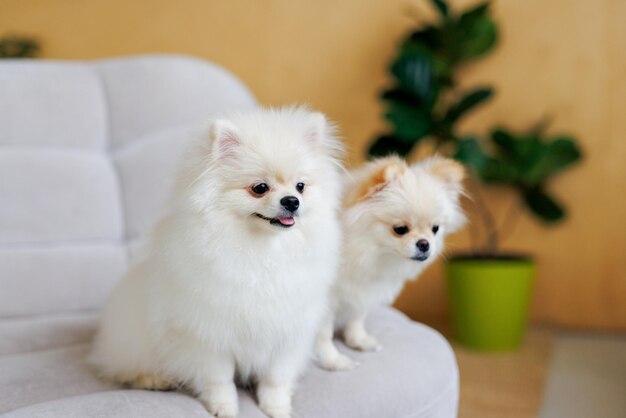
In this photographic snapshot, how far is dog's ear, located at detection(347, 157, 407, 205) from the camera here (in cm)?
144

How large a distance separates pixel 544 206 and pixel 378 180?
76.9 inches

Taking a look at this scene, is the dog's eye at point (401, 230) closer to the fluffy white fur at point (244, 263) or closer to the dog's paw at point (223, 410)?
the fluffy white fur at point (244, 263)

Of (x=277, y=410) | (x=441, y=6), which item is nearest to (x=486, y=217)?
(x=441, y=6)

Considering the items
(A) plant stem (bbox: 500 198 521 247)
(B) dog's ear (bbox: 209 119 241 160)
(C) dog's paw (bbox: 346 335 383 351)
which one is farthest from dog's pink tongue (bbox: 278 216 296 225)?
(A) plant stem (bbox: 500 198 521 247)

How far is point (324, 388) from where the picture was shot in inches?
54.9

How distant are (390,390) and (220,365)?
0.38 meters

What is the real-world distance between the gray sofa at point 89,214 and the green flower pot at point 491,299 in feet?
4.00

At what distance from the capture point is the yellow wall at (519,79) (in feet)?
10.3

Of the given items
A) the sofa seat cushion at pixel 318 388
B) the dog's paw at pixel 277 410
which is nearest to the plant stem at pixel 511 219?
the sofa seat cushion at pixel 318 388

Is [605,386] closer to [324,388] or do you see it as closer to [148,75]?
[324,388]

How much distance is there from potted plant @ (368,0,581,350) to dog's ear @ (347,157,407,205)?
4.89 feet

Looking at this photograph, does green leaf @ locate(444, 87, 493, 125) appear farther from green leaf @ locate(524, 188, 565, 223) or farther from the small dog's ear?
the small dog's ear

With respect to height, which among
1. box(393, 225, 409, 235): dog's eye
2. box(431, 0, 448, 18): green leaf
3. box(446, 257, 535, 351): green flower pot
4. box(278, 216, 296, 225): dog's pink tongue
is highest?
box(431, 0, 448, 18): green leaf

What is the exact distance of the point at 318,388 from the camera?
140cm
